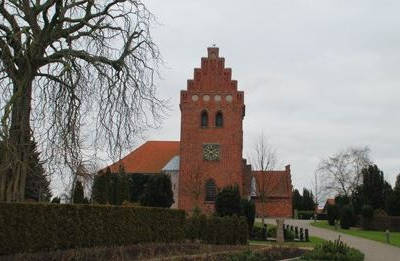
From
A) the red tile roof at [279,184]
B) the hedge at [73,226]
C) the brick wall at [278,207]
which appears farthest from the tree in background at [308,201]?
the hedge at [73,226]

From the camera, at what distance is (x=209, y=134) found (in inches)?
1984

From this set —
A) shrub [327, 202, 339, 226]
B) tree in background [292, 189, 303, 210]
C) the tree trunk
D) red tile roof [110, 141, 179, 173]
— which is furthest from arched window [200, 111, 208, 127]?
the tree trunk

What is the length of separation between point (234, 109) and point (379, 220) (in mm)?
16680

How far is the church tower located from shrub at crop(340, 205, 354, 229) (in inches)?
414

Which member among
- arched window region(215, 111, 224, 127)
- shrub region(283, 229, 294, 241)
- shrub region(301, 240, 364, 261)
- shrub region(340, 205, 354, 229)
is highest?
arched window region(215, 111, 224, 127)

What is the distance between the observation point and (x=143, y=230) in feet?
62.2

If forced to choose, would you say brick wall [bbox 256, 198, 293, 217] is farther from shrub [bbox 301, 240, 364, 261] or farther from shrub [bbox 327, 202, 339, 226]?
shrub [bbox 301, 240, 364, 261]

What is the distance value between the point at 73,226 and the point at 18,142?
351cm

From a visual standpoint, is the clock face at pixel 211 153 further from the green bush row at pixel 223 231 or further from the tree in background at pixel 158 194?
the green bush row at pixel 223 231

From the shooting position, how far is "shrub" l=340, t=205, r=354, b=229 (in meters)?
42.4

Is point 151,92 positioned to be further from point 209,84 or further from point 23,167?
point 209,84

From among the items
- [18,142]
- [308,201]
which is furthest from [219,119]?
[18,142]

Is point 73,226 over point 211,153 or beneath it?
beneath

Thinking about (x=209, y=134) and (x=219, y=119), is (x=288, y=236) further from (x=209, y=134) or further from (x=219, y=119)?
(x=219, y=119)
